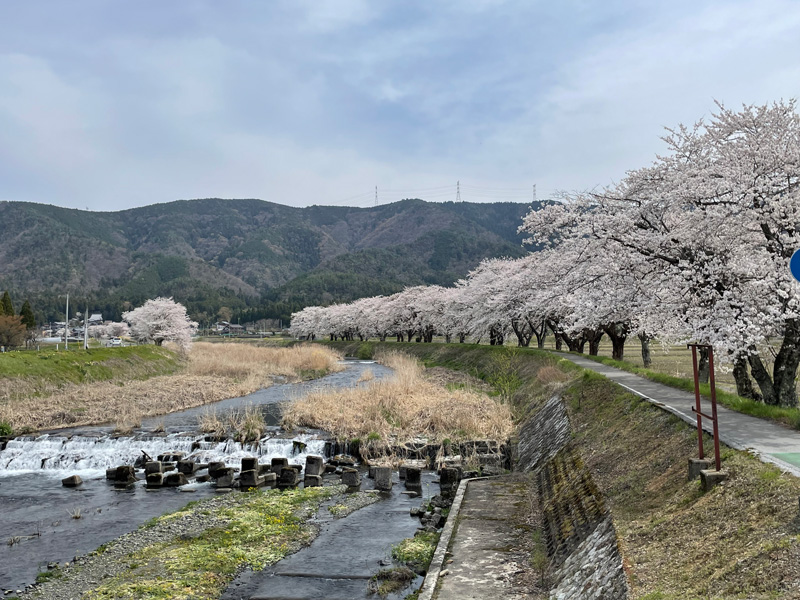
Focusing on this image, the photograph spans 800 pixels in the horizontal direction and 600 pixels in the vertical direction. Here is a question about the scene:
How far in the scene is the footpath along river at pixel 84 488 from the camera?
1374 cm

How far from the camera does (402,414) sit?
86.4ft

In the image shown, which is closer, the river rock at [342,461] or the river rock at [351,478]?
the river rock at [351,478]

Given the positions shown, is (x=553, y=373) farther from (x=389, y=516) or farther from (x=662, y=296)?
(x=389, y=516)

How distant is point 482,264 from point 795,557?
209 ft

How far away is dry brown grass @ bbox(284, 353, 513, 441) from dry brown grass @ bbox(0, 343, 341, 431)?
9.60 m

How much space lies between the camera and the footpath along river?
45.1 ft

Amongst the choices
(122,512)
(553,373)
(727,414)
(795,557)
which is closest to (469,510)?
(727,414)

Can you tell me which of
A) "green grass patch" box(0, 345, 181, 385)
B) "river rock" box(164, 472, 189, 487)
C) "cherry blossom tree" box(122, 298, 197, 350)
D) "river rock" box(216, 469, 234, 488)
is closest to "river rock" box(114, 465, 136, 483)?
"river rock" box(164, 472, 189, 487)

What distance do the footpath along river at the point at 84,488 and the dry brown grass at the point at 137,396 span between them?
2.10 metres

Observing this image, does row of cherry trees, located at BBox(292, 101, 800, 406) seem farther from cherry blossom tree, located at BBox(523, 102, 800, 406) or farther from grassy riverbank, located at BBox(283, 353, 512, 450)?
grassy riverbank, located at BBox(283, 353, 512, 450)

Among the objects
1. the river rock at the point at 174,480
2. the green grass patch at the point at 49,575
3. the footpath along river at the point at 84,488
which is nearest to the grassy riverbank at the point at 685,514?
the green grass patch at the point at 49,575

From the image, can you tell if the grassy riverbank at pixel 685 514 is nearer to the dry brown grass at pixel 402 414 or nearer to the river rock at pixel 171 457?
the dry brown grass at pixel 402 414

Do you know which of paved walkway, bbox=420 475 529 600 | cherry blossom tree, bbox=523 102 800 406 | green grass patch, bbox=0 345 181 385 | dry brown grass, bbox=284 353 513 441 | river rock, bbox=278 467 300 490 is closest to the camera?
paved walkway, bbox=420 475 529 600

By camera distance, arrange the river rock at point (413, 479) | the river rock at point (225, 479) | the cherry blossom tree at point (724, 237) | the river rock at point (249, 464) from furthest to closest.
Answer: the river rock at point (249, 464), the river rock at point (225, 479), the river rock at point (413, 479), the cherry blossom tree at point (724, 237)
